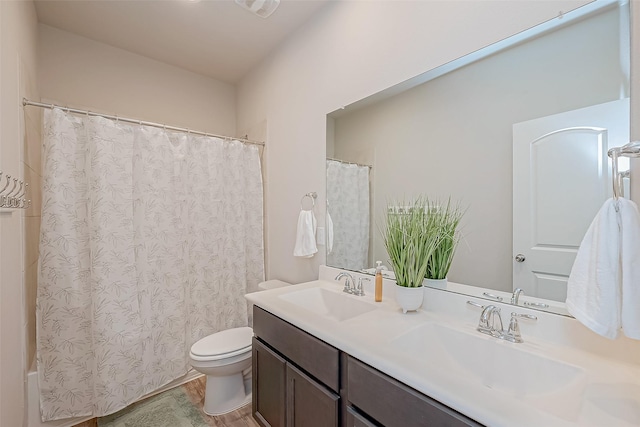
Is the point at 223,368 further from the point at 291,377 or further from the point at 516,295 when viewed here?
the point at 516,295

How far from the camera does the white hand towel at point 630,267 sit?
644 mm

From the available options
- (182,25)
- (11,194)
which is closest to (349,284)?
(11,194)

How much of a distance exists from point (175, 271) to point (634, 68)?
8.11 feet

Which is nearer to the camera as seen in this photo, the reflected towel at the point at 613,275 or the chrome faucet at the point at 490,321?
the reflected towel at the point at 613,275

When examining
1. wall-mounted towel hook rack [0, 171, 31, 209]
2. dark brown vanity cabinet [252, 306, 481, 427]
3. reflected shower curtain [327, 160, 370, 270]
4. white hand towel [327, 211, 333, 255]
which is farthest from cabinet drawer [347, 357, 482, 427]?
wall-mounted towel hook rack [0, 171, 31, 209]

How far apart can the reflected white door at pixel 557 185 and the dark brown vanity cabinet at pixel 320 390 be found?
635 mm

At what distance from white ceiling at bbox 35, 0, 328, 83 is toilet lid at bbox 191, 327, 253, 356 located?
2260 millimetres

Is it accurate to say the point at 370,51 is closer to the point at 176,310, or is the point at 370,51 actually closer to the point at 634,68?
the point at 634,68

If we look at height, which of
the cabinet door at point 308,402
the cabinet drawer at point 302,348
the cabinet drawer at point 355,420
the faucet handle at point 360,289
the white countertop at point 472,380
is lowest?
the cabinet door at point 308,402

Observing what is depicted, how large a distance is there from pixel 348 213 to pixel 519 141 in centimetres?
96

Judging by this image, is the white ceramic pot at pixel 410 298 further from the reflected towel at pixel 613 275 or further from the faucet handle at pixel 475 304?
the reflected towel at pixel 613 275

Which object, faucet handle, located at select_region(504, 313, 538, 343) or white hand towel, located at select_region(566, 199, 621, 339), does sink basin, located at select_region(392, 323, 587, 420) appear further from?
white hand towel, located at select_region(566, 199, 621, 339)

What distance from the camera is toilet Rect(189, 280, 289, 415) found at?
169 centimetres

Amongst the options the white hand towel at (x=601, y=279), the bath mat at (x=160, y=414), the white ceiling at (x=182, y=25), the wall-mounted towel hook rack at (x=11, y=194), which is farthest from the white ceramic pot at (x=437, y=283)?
the white ceiling at (x=182, y=25)
